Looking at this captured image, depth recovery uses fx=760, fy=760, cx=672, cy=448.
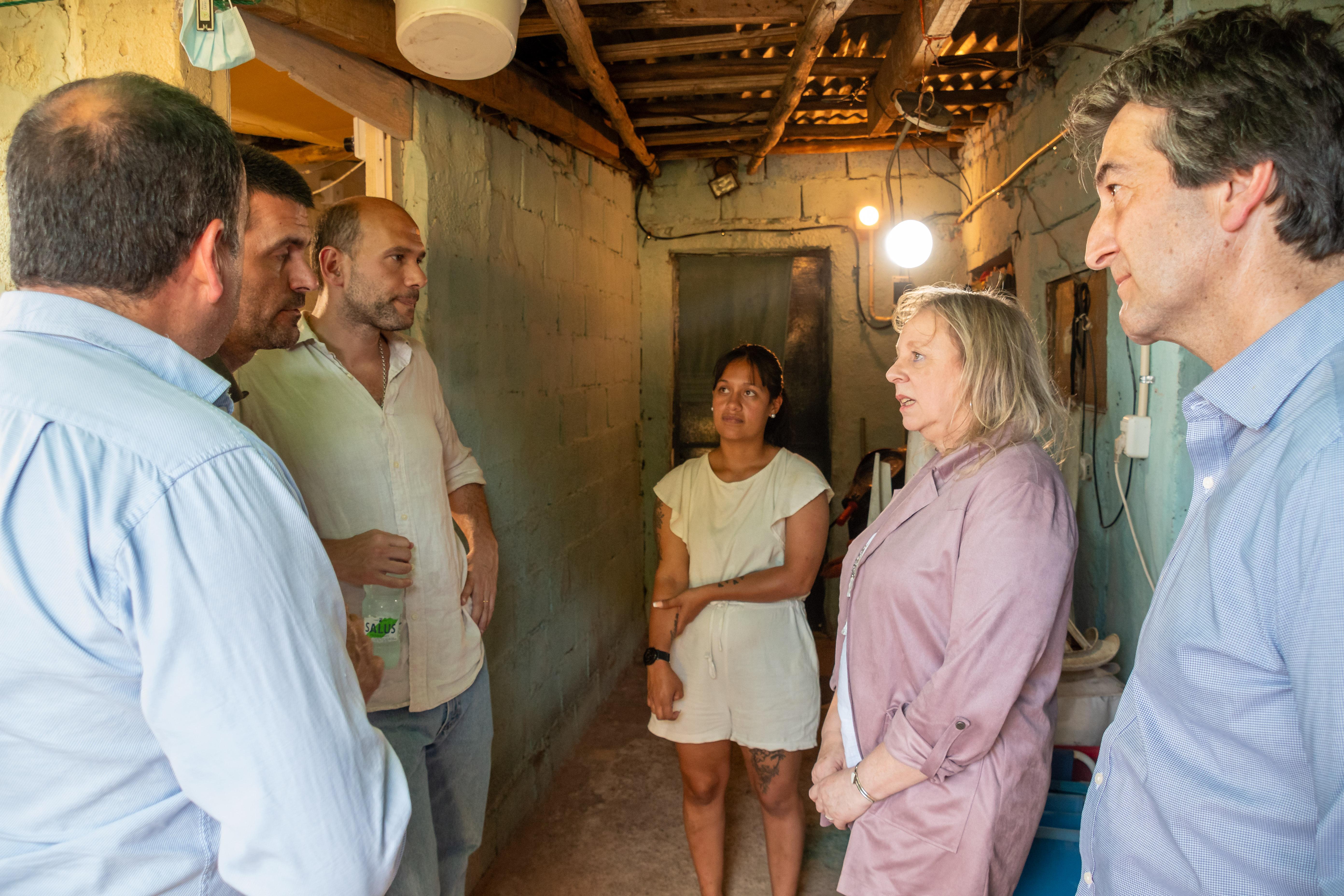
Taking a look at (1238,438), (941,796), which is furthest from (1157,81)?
(941,796)

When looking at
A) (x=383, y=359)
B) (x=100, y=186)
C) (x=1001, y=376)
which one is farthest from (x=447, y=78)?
(x=1001, y=376)

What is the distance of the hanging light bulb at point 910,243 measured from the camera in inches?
148

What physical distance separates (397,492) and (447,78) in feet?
3.69

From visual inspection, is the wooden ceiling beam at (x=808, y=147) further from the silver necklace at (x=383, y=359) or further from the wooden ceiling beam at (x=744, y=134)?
the silver necklace at (x=383, y=359)

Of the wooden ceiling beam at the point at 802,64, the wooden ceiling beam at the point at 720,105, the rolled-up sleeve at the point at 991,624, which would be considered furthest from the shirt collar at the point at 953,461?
the wooden ceiling beam at the point at 720,105

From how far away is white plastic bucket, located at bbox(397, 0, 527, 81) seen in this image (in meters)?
1.60

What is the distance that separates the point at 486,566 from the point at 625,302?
2.61m

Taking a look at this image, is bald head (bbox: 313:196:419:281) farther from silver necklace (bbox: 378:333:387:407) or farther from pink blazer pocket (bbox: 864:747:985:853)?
pink blazer pocket (bbox: 864:747:985:853)

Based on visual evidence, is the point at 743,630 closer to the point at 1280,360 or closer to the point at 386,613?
the point at 386,613

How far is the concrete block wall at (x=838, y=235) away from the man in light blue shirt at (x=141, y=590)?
12.8 ft

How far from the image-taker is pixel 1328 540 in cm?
62

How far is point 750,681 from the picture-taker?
214 centimetres

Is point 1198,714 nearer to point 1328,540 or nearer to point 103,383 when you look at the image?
point 1328,540

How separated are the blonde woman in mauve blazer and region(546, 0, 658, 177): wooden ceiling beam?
1.38 m
